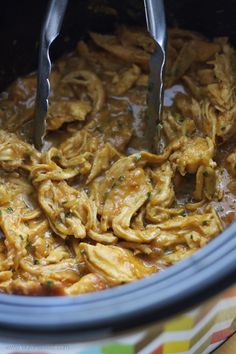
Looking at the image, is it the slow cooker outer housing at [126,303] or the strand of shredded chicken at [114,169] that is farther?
the strand of shredded chicken at [114,169]

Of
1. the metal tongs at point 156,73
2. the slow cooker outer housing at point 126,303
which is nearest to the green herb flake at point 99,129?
the metal tongs at point 156,73

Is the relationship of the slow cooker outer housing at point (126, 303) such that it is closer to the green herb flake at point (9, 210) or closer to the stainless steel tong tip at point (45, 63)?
the green herb flake at point (9, 210)

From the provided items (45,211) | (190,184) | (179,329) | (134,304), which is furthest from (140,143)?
(134,304)

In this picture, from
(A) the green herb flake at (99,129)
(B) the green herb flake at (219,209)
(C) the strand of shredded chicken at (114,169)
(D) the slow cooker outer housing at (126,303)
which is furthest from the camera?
(A) the green herb flake at (99,129)

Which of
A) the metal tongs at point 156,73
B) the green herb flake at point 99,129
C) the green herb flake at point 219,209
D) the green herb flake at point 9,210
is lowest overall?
the green herb flake at point 219,209

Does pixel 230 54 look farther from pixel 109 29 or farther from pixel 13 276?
pixel 13 276

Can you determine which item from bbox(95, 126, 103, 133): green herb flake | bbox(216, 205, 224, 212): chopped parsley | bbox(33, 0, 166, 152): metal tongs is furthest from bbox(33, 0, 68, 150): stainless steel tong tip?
bbox(216, 205, 224, 212): chopped parsley
